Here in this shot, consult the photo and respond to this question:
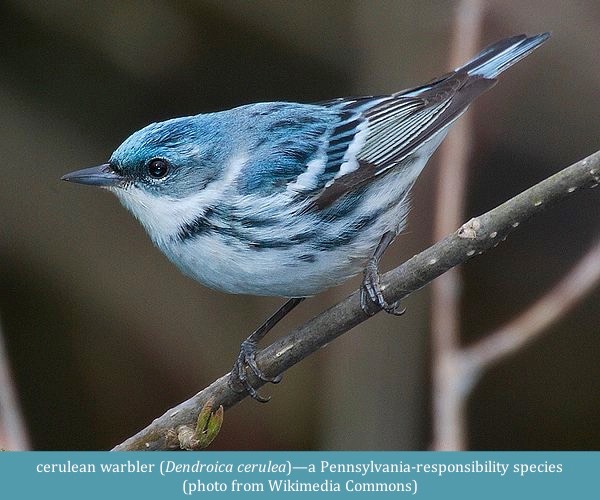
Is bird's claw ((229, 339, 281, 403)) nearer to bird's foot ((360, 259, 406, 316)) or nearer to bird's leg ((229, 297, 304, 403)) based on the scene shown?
bird's leg ((229, 297, 304, 403))

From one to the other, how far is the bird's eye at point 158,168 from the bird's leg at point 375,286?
0.46 meters

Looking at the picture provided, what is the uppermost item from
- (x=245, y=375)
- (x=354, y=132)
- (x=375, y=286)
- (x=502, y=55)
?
(x=502, y=55)

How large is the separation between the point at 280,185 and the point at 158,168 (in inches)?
9.9

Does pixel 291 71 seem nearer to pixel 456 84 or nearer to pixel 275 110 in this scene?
pixel 275 110

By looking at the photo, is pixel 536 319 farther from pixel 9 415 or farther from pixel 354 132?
pixel 9 415

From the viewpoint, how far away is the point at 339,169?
1838 millimetres

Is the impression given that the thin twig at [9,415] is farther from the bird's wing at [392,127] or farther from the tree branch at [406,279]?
the bird's wing at [392,127]

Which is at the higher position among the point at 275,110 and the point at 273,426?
the point at 275,110

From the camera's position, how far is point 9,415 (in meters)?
1.97

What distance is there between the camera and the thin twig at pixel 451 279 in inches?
76.7

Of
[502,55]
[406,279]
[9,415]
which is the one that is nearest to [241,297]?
[9,415]
